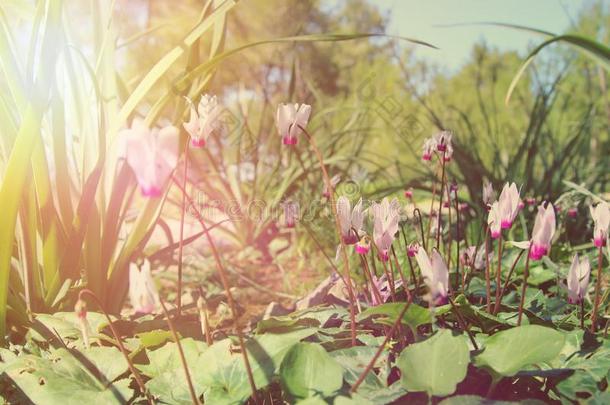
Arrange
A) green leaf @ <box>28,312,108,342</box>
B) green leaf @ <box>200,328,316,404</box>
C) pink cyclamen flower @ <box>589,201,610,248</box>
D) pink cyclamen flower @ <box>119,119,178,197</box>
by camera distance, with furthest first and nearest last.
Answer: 1. green leaf @ <box>28,312,108,342</box>
2. pink cyclamen flower @ <box>589,201,610,248</box>
3. green leaf @ <box>200,328,316,404</box>
4. pink cyclamen flower @ <box>119,119,178,197</box>

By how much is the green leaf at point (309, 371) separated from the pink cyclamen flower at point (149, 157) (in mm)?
318

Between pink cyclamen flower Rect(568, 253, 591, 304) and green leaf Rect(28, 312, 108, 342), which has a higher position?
pink cyclamen flower Rect(568, 253, 591, 304)

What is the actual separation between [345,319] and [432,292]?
57 cm

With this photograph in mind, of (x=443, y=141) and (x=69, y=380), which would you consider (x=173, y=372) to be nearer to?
(x=69, y=380)

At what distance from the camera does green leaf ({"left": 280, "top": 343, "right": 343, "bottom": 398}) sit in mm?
845

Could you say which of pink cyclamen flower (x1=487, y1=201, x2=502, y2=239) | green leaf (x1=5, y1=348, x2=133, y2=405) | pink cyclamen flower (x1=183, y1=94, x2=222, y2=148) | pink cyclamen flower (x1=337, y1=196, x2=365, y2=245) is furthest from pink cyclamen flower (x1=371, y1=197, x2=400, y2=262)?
green leaf (x1=5, y1=348, x2=133, y2=405)

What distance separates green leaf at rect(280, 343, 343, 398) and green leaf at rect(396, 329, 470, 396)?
0.10 m

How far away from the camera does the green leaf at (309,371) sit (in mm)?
845

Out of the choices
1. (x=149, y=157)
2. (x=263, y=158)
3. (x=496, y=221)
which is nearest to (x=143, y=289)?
(x=149, y=157)

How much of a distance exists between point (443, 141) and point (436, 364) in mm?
677

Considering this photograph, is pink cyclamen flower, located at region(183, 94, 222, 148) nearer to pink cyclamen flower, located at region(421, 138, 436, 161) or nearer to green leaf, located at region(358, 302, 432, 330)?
green leaf, located at region(358, 302, 432, 330)

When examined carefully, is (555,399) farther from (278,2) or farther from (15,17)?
(278,2)

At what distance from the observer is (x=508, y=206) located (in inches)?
40.3

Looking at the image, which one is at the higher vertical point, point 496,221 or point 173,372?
point 496,221
